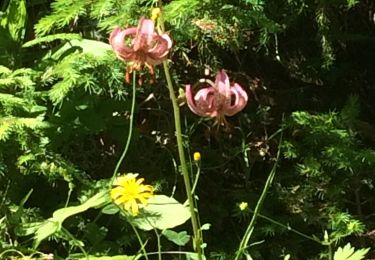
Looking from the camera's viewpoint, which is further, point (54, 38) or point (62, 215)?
point (54, 38)

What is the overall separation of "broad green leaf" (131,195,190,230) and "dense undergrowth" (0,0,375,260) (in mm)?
34

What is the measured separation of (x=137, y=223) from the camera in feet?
6.41

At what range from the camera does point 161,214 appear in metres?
1.94

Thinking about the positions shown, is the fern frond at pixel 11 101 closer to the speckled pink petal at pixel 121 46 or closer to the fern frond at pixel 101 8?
the fern frond at pixel 101 8

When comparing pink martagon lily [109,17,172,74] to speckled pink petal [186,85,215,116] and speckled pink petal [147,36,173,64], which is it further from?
speckled pink petal [186,85,215,116]

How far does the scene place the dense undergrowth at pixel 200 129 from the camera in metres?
2.08

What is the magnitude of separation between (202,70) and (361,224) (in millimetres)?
578

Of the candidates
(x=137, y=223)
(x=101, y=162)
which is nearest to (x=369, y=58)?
(x=101, y=162)

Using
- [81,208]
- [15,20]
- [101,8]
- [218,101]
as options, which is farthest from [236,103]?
[15,20]

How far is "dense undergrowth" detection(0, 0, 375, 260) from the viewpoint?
2.08m

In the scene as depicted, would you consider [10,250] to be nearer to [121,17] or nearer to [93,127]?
[93,127]

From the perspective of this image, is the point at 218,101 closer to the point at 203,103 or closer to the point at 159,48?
the point at 203,103

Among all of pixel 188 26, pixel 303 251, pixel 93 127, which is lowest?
pixel 303 251

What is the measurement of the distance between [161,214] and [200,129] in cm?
55
